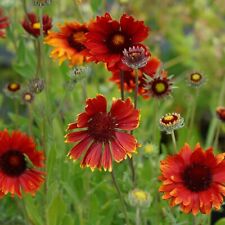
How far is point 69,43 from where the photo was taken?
1.04 meters

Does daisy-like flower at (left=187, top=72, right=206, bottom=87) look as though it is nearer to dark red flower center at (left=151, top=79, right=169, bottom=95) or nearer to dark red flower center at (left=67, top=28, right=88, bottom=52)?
dark red flower center at (left=151, top=79, right=169, bottom=95)

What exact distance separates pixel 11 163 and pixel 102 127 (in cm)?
17

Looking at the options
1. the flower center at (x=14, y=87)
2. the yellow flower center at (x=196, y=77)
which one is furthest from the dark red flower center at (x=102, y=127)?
the flower center at (x=14, y=87)

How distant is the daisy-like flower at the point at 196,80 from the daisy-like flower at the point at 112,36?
0.16 metres

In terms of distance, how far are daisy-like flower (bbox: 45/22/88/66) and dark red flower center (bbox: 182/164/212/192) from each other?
10.7 inches

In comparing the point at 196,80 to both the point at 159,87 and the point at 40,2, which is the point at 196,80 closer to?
the point at 159,87

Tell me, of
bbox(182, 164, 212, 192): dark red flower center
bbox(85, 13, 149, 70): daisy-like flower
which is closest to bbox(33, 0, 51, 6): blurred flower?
bbox(85, 13, 149, 70): daisy-like flower

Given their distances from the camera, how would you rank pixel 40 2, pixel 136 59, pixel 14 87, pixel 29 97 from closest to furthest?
pixel 136 59, pixel 40 2, pixel 29 97, pixel 14 87

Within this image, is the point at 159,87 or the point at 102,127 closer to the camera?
the point at 102,127

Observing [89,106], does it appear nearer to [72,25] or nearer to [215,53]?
[72,25]

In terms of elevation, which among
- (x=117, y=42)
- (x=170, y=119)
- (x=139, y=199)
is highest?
(x=117, y=42)

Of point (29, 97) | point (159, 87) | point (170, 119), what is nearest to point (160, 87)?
point (159, 87)

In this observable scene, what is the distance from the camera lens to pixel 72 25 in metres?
1.07

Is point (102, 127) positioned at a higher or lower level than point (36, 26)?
lower
